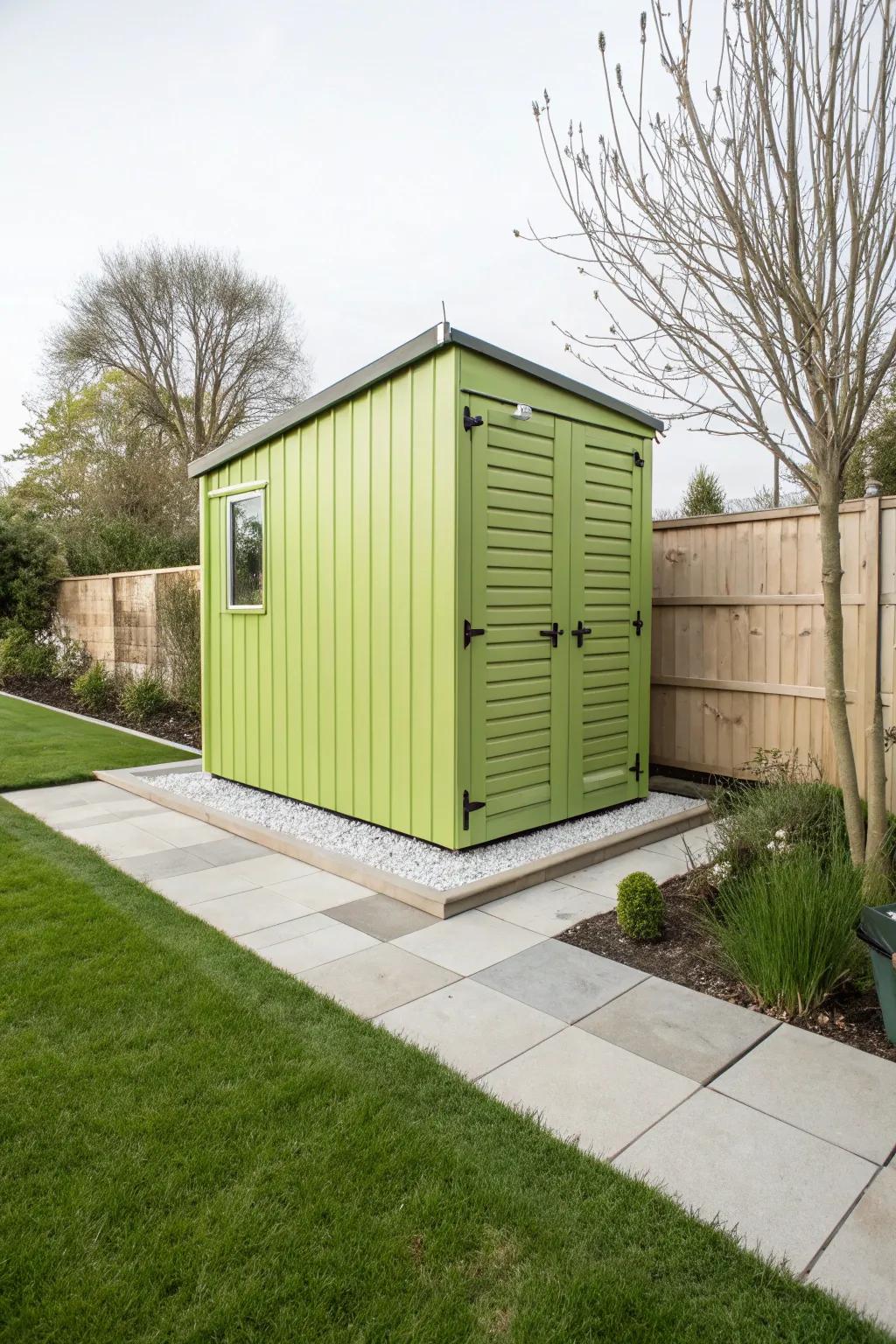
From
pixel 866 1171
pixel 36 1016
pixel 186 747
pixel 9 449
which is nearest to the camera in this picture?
pixel 866 1171

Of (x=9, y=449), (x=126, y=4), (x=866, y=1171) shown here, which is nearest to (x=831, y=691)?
(x=866, y=1171)

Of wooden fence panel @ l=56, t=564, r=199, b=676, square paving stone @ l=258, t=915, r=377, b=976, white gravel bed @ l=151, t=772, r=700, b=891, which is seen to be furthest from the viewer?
wooden fence panel @ l=56, t=564, r=199, b=676

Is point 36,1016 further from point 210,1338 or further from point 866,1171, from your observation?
point 866,1171

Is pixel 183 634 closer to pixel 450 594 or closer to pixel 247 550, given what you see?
pixel 247 550

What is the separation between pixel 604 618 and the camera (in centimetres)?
458

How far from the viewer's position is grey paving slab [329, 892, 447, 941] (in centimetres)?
311

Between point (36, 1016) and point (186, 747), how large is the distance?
4869 millimetres

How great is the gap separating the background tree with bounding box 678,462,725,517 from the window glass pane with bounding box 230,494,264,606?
6.61 meters

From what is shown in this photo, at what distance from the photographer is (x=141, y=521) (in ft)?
49.1

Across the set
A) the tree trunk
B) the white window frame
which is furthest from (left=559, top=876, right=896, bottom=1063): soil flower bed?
the white window frame

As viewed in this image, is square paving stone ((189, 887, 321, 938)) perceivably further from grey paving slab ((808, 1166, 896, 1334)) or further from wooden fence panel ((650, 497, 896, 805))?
wooden fence panel ((650, 497, 896, 805))

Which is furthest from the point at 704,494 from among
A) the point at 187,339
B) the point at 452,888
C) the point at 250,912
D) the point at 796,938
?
the point at 187,339

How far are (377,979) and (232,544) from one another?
3.64 m

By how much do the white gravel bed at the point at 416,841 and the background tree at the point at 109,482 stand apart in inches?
295
